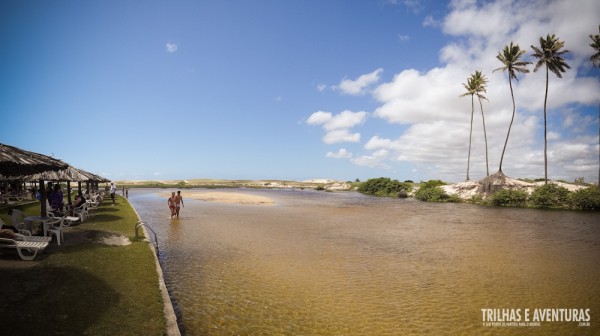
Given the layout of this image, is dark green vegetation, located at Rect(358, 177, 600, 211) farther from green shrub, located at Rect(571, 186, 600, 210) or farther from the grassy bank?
the grassy bank

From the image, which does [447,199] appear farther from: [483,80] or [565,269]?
[565,269]

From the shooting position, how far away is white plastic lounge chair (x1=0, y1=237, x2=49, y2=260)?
8.89 metres

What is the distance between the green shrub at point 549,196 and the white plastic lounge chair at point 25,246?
4798 centimetres

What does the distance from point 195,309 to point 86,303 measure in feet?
7.55

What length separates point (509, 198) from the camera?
1590 inches

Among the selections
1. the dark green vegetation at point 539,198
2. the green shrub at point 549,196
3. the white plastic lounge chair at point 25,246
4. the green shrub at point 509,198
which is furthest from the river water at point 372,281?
the green shrub at point 509,198

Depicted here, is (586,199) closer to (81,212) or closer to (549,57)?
(549,57)

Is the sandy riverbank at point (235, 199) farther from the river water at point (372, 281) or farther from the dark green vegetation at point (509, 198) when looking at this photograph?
the dark green vegetation at point (509, 198)

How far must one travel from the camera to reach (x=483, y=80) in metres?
49.2

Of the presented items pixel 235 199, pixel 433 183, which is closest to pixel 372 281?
pixel 235 199

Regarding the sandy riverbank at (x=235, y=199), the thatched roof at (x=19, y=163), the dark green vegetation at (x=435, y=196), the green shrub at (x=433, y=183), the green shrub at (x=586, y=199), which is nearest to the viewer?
the thatched roof at (x=19, y=163)

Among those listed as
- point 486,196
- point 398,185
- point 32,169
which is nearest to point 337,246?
point 32,169

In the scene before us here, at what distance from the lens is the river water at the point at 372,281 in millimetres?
6855

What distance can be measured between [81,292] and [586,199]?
152ft
